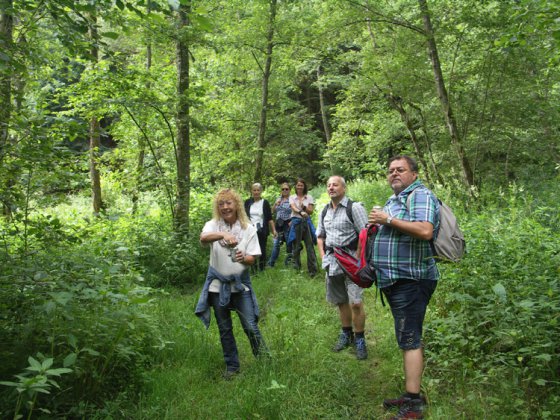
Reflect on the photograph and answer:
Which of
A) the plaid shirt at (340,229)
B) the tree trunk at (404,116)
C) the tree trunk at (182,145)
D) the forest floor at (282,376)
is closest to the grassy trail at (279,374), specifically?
the forest floor at (282,376)

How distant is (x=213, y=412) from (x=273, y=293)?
12.8 ft

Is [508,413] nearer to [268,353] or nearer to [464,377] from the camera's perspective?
[464,377]

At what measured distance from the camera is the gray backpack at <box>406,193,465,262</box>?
345cm

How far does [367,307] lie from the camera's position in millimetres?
6762

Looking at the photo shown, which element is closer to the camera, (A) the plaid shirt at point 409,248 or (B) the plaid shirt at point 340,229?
(A) the plaid shirt at point 409,248

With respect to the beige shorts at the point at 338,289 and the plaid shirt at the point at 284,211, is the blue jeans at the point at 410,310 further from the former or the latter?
Result: the plaid shirt at the point at 284,211

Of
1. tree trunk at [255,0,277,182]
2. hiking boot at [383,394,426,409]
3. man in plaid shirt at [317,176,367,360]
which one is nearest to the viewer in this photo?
hiking boot at [383,394,426,409]

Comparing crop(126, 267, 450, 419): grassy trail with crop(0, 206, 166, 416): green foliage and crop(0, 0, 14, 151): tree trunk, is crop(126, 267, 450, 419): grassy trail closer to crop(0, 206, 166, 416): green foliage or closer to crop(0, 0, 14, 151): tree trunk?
crop(0, 206, 166, 416): green foliage

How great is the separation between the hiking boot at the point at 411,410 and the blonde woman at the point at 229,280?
1.57m

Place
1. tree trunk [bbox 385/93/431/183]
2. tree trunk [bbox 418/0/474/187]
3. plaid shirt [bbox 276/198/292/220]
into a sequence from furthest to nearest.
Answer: tree trunk [bbox 385/93/431/183], plaid shirt [bbox 276/198/292/220], tree trunk [bbox 418/0/474/187]

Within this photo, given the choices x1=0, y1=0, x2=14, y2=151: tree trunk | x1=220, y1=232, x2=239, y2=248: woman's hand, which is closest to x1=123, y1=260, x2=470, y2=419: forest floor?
x1=220, y1=232, x2=239, y2=248: woman's hand

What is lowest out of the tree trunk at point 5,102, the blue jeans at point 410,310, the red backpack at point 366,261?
the blue jeans at point 410,310

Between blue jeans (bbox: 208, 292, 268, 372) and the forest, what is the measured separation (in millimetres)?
268

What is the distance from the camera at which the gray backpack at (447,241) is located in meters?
3.45
